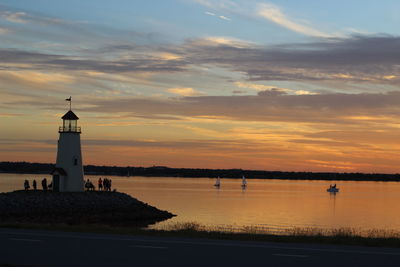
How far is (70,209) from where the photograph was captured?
61.9 meters

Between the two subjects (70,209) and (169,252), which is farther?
(70,209)

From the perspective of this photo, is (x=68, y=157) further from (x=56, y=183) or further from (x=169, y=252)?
(x=169, y=252)

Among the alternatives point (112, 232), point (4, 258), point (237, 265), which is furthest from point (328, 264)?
point (112, 232)

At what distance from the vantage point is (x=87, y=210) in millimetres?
64062

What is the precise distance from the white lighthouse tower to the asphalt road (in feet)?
135

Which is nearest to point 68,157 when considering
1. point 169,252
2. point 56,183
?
point 56,183

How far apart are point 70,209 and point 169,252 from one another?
1796 inches

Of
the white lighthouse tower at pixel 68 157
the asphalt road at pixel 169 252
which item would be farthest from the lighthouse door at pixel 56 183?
the asphalt road at pixel 169 252

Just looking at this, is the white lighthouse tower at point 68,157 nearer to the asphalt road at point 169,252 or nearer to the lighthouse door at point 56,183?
the lighthouse door at point 56,183

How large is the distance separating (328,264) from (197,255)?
12.1ft

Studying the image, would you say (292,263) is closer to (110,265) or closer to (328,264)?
(328,264)

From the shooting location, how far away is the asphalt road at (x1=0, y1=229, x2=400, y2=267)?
16234mm

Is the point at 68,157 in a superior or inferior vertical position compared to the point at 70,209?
superior

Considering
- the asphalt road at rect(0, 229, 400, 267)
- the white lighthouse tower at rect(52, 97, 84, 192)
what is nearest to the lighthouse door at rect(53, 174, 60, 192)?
the white lighthouse tower at rect(52, 97, 84, 192)
